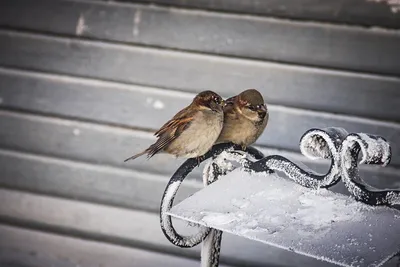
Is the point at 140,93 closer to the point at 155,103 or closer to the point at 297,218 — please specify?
→ the point at 155,103

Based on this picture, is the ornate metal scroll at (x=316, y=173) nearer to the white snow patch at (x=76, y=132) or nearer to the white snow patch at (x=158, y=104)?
the white snow patch at (x=158, y=104)

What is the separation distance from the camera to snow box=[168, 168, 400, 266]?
3.95 ft

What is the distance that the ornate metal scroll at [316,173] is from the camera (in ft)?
4.26

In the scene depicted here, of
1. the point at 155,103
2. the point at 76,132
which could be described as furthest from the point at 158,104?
the point at 76,132

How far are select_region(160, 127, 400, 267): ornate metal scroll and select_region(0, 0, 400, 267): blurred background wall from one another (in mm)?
1760

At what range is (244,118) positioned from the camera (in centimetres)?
245

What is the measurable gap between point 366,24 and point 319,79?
369mm

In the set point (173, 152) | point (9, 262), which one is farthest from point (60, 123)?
point (173, 152)

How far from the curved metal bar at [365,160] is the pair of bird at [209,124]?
3.33 feet

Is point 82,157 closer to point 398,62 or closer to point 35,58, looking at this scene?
point 35,58

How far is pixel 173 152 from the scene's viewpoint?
2.57 m

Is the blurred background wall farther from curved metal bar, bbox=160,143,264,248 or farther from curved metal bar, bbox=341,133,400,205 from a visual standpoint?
curved metal bar, bbox=341,133,400,205

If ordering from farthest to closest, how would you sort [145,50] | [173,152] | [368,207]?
1. [145,50]
2. [173,152]
3. [368,207]

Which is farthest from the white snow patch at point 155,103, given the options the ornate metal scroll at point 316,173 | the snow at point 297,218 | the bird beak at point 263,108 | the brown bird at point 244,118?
the snow at point 297,218
